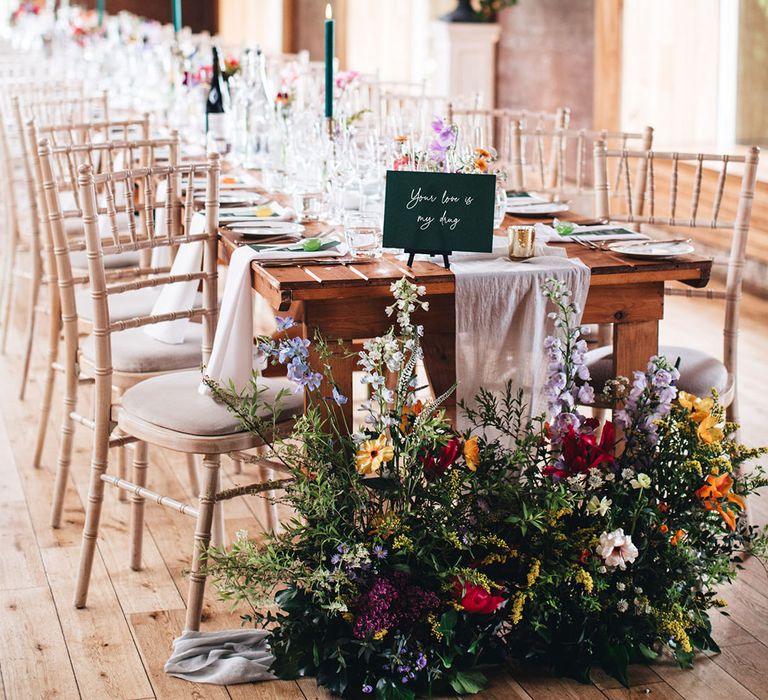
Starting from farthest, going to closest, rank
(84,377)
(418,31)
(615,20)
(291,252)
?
1. (418,31)
2. (615,20)
3. (84,377)
4. (291,252)

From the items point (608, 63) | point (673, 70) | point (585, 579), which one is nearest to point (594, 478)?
point (585, 579)

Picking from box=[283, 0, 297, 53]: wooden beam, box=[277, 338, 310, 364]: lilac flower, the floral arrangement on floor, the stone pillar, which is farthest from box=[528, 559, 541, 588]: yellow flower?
box=[283, 0, 297, 53]: wooden beam

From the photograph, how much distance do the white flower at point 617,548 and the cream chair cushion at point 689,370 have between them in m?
0.60

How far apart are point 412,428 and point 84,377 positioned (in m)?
1.29

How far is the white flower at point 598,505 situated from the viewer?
2438 mm

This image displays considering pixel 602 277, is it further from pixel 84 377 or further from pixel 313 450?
pixel 84 377

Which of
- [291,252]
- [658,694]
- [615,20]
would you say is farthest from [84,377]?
[615,20]

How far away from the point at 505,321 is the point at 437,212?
0.27 m

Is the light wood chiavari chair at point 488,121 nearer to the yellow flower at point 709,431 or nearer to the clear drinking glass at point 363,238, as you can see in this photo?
the clear drinking glass at point 363,238

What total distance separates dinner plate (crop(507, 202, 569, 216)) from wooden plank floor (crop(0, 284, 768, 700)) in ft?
3.25

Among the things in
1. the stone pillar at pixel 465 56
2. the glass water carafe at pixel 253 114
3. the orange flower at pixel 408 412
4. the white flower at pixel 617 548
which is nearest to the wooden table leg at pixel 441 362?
the orange flower at pixel 408 412

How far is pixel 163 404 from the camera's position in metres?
2.70

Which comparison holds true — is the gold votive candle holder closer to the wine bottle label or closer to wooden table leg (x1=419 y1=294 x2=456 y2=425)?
wooden table leg (x1=419 y1=294 x2=456 y2=425)

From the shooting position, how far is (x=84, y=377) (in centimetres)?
342
